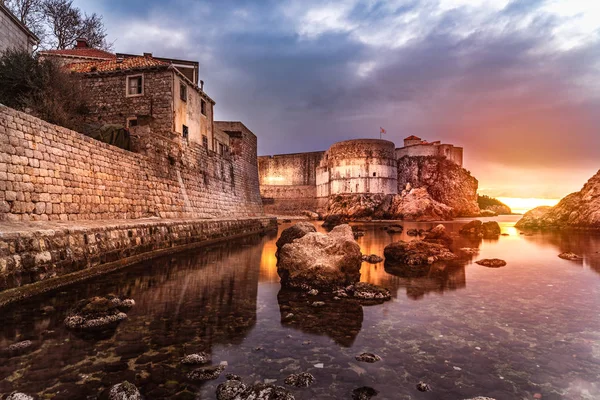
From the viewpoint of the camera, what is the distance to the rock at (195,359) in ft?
9.48

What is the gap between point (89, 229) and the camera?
641 centimetres

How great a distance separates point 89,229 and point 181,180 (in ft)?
31.2

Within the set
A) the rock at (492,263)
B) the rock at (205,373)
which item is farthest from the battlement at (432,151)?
the rock at (205,373)

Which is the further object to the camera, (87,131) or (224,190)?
(224,190)

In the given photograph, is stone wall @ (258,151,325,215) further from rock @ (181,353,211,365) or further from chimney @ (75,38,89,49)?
rock @ (181,353,211,365)

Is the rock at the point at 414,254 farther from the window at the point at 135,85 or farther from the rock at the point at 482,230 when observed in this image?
the window at the point at 135,85

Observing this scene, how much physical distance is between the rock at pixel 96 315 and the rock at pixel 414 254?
6.80 meters

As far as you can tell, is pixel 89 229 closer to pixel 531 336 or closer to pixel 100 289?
pixel 100 289

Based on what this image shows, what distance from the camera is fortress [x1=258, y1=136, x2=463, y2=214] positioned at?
41.6 metres

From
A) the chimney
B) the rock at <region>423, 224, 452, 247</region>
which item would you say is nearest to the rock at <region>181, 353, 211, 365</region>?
the rock at <region>423, 224, 452, 247</region>

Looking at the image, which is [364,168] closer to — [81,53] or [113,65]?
[113,65]

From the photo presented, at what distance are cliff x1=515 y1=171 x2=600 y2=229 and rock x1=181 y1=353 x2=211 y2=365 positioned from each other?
24683 mm

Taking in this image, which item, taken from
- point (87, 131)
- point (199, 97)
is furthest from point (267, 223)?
point (87, 131)

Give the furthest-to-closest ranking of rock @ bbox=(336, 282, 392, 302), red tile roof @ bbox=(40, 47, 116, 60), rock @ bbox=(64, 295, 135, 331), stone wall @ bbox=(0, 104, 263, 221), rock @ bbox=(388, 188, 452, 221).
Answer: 1. rock @ bbox=(388, 188, 452, 221)
2. red tile roof @ bbox=(40, 47, 116, 60)
3. stone wall @ bbox=(0, 104, 263, 221)
4. rock @ bbox=(336, 282, 392, 302)
5. rock @ bbox=(64, 295, 135, 331)
